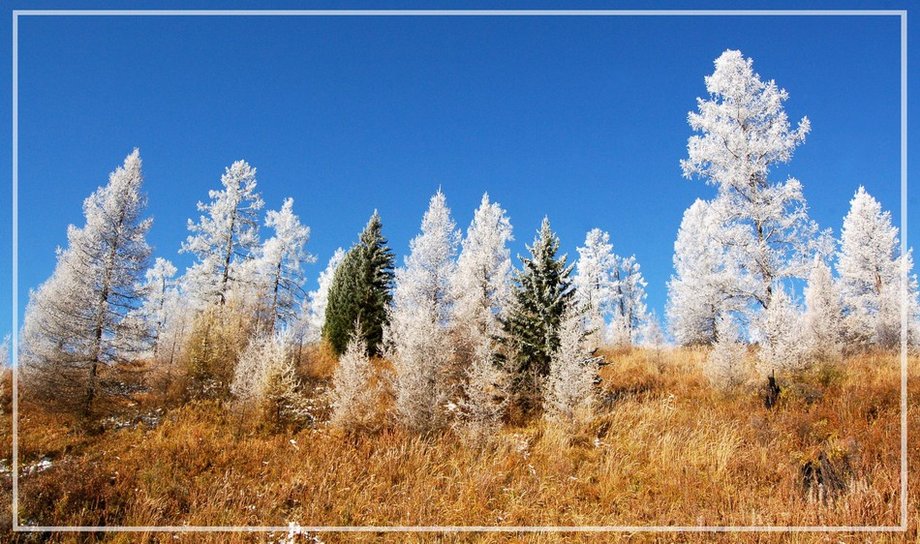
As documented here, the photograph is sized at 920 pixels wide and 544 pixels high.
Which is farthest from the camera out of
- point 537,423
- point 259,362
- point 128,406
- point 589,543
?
point 128,406

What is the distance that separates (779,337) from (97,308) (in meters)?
21.9

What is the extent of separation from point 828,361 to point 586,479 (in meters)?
11.5

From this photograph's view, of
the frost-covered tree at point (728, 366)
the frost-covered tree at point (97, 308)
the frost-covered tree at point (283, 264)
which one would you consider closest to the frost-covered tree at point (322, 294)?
the frost-covered tree at point (283, 264)

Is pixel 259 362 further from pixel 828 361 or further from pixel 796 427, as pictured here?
pixel 828 361

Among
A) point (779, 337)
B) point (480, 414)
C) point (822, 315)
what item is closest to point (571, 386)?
point (480, 414)

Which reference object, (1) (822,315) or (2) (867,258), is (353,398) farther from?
(2) (867,258)

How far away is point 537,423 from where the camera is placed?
41.6ft

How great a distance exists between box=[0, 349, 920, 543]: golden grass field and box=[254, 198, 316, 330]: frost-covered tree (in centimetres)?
1315

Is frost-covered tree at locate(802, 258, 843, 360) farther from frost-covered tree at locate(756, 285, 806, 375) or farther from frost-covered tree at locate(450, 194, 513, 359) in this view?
frost-covered tree at locate(450, 194, 513, 359)

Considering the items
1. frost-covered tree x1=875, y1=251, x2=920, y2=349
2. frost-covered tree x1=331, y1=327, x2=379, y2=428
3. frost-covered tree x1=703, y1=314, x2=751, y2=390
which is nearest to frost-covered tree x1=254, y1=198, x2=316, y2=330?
frost-covered tree x1=331, y1=327, x2=379, y2=428

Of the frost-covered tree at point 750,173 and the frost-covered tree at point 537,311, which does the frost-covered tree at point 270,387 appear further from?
the frost-covered tree at point 750,173

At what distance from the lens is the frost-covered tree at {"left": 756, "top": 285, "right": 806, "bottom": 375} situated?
1345 cm

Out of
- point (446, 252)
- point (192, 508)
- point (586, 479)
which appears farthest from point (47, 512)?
point (446, 252)

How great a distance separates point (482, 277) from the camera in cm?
2353
